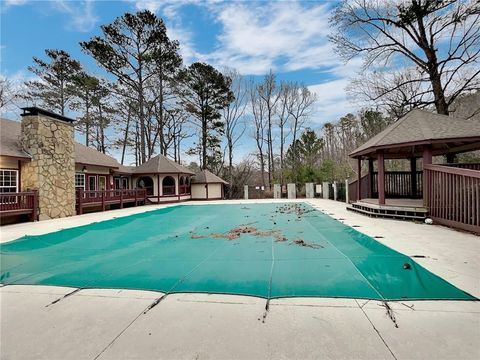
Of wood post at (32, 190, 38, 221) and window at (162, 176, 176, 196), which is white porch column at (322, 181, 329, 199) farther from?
wood post at (32, 190, 38, 221)

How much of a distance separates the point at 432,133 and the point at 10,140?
15271 millimetres

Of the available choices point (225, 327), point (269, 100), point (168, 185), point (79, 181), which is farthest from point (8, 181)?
point (269, 100)

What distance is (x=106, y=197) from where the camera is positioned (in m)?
14.7

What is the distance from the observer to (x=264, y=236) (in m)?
6.38

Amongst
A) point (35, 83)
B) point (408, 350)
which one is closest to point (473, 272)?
point (408, 350)

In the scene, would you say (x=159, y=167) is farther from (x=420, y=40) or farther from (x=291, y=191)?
(x=420, y=40)

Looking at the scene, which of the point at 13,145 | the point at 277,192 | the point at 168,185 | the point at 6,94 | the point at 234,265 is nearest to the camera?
the point at 234,265

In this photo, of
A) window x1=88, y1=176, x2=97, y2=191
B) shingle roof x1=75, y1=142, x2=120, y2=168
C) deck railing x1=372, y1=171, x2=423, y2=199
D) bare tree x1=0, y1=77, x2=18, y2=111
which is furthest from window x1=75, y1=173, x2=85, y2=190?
deck railing x1=372, y1=171, x2=423, y2=199

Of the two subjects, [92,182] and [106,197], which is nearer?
[106,197]

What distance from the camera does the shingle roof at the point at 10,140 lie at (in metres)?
9.90

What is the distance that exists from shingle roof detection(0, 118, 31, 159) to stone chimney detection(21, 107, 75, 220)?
28 cm

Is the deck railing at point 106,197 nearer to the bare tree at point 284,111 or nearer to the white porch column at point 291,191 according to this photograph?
the white porch column at point 291,191

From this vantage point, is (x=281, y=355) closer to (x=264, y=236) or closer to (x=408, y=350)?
(x=408, y=350)

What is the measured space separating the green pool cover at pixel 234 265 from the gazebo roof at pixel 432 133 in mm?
3588
